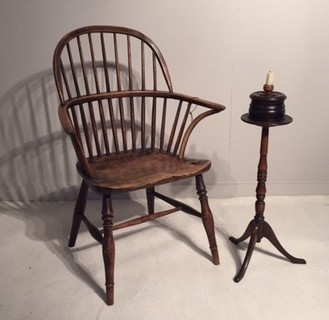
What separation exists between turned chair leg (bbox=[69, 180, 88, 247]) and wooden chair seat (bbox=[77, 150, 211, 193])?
124 mm

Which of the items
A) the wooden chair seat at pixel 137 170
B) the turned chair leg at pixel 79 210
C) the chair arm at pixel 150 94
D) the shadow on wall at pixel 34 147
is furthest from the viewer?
the shadow on wall at pixel 34 147

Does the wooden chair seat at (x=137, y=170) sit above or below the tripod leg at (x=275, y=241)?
above

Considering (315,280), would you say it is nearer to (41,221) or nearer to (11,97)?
(41,221)

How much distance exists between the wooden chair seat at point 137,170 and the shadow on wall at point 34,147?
53 centimetres

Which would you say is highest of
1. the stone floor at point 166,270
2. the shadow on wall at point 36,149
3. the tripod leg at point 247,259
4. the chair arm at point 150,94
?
the chair arm at point 150,94

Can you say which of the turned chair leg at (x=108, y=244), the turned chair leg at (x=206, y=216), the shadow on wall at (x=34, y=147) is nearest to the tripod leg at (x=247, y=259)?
the turned chair leg at (x=206, y=216)

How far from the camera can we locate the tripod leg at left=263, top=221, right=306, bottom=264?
5.21ft

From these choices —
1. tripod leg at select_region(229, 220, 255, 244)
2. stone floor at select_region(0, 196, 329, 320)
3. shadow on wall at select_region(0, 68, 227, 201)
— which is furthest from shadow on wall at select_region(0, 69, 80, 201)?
tripod leg at select_region(229, 220, 255, 244)

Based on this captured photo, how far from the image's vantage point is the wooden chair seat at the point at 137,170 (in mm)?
1340

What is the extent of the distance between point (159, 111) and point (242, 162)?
0.56m

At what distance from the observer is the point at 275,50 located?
193 cm

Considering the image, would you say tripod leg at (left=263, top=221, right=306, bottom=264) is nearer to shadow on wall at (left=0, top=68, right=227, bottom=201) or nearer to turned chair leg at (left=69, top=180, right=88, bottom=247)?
shadow on wall at (left=0, top=68, right=227, bottom=201)

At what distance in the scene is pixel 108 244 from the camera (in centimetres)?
136

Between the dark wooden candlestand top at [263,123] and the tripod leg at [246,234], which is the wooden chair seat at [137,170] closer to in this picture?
the dark wooden candlestand top at [263,123]
